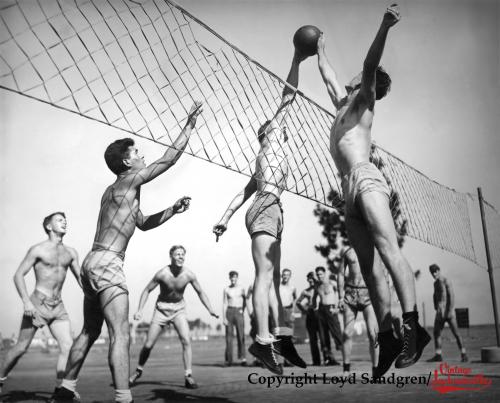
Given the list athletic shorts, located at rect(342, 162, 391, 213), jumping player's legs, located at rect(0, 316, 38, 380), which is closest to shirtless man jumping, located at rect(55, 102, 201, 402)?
athletic shorts, located at rect(342, 162, 391, 213)

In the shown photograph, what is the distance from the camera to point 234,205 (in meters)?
5.25

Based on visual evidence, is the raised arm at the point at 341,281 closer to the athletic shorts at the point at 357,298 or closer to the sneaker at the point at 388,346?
the athletic shorts at the point at 357,298

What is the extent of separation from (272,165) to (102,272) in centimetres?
190

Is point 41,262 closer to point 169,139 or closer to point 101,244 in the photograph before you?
point 101,244

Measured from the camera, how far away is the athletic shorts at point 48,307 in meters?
6.50

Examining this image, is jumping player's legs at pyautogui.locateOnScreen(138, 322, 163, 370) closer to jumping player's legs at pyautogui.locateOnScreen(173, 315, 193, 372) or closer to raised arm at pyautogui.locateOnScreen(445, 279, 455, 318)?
jumping player's legs at pyautogui.locateOnScreen(173, 315, 193, 372)

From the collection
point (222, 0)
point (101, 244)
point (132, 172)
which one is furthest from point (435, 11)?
point (101, 244)

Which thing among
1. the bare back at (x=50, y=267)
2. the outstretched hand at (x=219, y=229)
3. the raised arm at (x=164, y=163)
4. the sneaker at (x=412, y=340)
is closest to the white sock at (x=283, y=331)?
the outstretched hand at (x=219, y=229)

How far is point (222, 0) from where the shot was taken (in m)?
6.21

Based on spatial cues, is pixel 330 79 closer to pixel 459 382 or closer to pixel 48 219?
pixel 459 382

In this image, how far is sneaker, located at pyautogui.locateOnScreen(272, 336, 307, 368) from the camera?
189 inches

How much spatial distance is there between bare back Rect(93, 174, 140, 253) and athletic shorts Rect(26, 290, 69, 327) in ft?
8.64

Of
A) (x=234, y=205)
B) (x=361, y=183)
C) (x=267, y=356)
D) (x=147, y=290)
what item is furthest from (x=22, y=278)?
(x=361, y=183)

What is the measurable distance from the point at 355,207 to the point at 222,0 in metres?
3.51
